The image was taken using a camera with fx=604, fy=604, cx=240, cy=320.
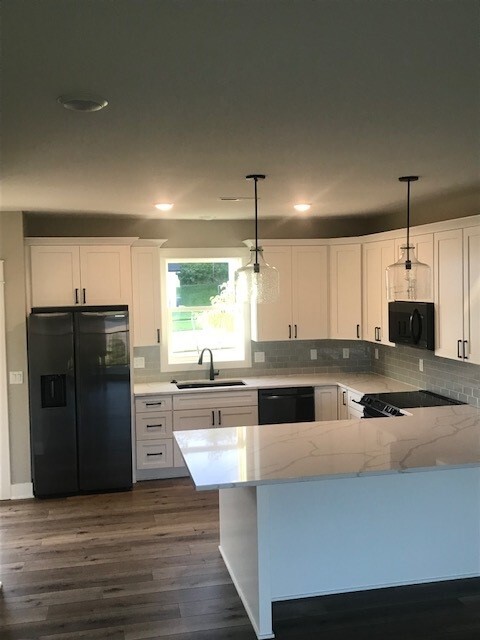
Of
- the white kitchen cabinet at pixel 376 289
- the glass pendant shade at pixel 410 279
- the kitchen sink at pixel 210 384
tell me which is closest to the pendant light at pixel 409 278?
the glass pendant shade at pixel 410 279

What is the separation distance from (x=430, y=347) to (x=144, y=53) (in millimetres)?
3624

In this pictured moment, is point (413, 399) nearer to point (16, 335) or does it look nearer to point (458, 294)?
point (458, 294)

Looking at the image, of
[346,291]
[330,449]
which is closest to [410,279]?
[330,449]

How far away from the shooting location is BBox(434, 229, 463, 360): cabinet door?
14.2 feet

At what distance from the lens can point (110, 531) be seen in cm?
462

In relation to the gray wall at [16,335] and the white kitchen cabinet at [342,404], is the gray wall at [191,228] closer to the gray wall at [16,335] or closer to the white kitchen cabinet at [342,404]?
the gray wall at [16,335]

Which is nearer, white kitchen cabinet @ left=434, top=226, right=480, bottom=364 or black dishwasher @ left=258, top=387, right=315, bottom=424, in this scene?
white kitchen cabinet @ left=434, top=226, right=480, bottom=364

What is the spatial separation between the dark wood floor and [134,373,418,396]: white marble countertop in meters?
1.29

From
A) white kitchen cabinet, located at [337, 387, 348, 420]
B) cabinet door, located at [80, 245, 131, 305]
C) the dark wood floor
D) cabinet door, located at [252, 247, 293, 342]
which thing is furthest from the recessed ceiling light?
the dark wood floor

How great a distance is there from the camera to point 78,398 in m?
5.34

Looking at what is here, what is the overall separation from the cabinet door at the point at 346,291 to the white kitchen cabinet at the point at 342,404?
562mm

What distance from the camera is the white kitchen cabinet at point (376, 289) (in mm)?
5488

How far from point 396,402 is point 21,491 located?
3.36 metres

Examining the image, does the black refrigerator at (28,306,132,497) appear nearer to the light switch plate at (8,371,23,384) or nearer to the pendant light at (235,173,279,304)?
the light switch plate at (8,371,23,384)
